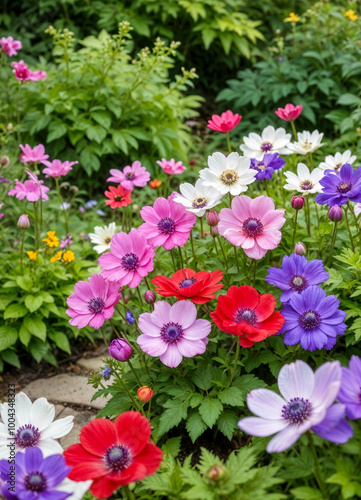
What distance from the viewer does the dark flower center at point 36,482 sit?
1.03 metres

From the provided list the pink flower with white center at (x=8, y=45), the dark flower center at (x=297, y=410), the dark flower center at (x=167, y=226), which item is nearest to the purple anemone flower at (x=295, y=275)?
the dark flower center at (x=167, y=226)

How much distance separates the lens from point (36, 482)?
1.03 m

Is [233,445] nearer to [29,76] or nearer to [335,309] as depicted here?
[335,309]

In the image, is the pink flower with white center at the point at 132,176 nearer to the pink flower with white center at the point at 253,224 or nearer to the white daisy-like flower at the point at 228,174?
the white daisy-like flower at the point at 228,174

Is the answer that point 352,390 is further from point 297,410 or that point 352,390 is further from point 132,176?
point 132,176

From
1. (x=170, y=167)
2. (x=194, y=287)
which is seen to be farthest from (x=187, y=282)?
(x=170, y=167)

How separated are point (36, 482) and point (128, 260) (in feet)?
2.19

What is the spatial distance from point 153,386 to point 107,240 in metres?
0.93

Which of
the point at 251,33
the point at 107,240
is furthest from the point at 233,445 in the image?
the point at 251,33

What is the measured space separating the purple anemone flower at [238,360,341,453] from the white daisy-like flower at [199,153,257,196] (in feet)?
2.27

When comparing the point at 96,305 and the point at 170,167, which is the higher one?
the point at 96,305

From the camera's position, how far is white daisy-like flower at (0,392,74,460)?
1.24 m

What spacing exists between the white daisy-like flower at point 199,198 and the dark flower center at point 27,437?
754 mm

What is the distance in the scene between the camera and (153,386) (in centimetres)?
155
